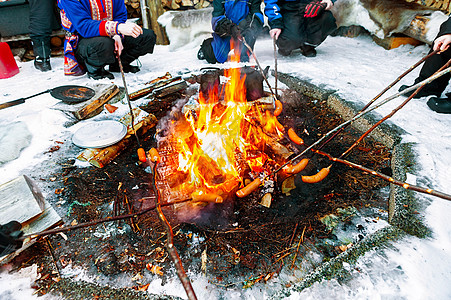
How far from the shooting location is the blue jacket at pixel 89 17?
157 inches

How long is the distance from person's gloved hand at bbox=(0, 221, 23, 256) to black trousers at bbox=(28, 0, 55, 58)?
506cm

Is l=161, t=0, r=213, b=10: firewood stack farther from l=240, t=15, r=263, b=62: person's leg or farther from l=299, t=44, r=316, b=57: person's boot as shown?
l=299, t=44, r=316, b=57: person's boot

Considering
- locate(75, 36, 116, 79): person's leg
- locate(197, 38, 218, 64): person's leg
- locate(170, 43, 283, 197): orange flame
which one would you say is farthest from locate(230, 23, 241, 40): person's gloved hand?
locate(75, 36, 116, 79): person's leg

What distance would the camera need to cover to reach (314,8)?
5.18 meters

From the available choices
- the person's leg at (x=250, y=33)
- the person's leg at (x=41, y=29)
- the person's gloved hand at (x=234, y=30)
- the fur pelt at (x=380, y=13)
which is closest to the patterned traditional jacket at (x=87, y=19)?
the person's leg at (x=41, y=29)

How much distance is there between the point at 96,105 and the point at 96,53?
1.42 meters

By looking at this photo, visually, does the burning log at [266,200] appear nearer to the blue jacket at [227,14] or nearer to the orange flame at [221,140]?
the orange flame at [221,140]

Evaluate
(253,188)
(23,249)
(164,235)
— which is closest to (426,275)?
(253,188)

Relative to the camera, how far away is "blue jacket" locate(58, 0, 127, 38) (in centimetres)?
399

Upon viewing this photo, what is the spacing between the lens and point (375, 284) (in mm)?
1473

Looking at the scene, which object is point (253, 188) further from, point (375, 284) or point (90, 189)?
point (90, 189)

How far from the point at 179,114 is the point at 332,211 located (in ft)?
7.65

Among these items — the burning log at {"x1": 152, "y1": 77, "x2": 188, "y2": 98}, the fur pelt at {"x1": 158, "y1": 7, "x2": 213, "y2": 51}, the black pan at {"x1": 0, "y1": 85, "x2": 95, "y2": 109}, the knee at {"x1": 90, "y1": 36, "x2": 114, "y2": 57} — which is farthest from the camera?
the fur pelt at {"x1": 158, "y1": 7, "x2": 213, "y2": 51}

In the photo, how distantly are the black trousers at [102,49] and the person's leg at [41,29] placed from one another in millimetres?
1195
